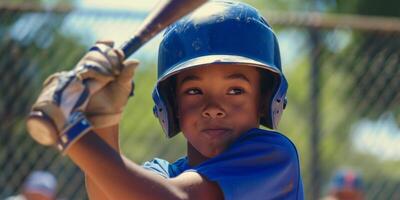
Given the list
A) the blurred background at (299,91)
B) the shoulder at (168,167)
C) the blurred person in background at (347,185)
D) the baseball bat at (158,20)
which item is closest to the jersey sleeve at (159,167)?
the shoulder at (168,167)

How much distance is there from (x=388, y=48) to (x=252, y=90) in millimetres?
4498

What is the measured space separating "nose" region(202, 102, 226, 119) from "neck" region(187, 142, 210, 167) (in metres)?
0.17

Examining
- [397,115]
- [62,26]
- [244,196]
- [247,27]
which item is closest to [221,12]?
[247,27]

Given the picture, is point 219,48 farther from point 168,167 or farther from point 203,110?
point 168,167

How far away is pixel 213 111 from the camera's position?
9.02 ft

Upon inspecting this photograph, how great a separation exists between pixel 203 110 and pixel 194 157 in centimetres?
21

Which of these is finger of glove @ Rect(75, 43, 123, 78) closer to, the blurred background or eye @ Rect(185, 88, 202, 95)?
eye @ Rect(185, 88, 202, 95)

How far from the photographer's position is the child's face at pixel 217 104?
2764 millimetres

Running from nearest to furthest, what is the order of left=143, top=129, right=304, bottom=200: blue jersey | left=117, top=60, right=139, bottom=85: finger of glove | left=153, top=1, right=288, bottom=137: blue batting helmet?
left=117, top=60, right=139, bottom=85: finger of glove, left=143, top=129, right=304, bottom=200: blue jersey, left=153, top=1, right=288, bottom=137: blue batting helmet

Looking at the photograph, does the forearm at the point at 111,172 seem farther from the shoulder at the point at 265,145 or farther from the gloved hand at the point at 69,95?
the shoulder at the point at 265,145

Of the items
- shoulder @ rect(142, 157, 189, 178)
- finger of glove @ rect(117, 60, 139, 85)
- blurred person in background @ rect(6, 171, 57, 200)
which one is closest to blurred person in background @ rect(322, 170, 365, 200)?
blurred person in background @ rect(6, 171, 57, 200)

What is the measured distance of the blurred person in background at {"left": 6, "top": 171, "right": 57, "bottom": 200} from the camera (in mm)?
6609

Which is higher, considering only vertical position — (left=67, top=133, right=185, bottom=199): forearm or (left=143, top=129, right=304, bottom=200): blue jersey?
(left=67, top=133, right=185, bottom=199): forearm

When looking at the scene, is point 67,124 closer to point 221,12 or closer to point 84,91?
point 84,91
